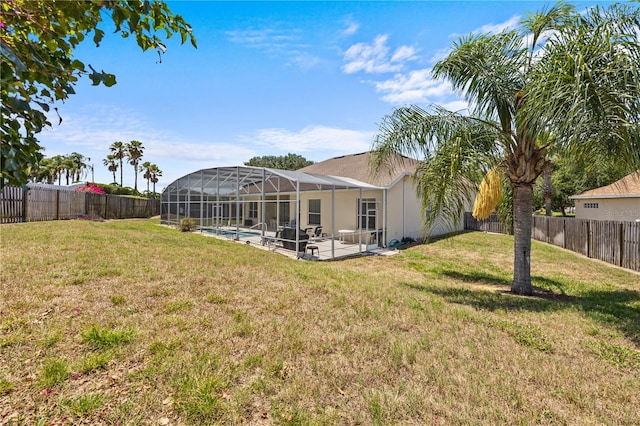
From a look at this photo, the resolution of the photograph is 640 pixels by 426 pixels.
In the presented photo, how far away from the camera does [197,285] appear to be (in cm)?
538

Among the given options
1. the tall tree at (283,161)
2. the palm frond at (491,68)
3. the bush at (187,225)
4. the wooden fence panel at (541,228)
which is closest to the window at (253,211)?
the bush at (187,225)

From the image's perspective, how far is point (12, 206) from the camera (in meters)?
13.8

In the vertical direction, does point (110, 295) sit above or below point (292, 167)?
below

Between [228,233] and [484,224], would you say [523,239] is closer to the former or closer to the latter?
[228,233]

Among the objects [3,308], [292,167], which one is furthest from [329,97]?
[292,167]

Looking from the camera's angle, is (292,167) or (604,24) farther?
(292,167)

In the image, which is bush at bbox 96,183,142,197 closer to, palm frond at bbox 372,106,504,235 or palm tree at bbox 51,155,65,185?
palm tree at bbox 51,155,65,185

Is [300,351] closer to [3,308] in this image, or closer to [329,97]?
[3,308]

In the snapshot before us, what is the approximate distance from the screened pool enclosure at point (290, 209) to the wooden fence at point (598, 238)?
8694 millimetres

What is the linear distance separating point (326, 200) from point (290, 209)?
3.86 m

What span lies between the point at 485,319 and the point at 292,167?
41.5 m

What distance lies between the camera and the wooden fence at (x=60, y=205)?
45.5 ft

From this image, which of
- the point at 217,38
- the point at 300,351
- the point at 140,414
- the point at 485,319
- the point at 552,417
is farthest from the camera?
the point at 217,38

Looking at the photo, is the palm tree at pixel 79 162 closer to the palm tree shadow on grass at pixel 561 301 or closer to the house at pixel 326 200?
the house at pixel 326 200
